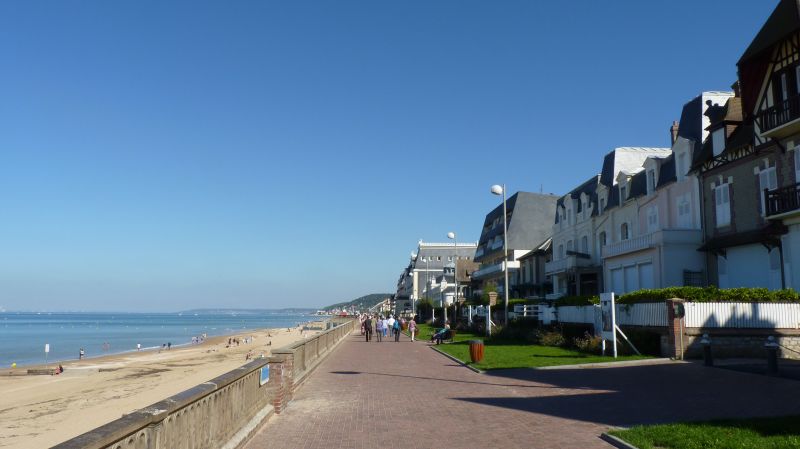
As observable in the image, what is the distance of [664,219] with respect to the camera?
1247 inches

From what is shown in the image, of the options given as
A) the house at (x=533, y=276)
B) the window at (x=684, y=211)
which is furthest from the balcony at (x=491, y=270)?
the window at (x=684, y=211)

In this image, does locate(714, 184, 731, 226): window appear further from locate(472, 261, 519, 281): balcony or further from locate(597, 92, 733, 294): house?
locate(472, 261, 519, 281): balcony

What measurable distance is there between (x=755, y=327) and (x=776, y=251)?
533 cm

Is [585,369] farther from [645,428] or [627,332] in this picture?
[645,428]

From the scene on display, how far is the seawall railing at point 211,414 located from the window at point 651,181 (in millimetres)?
24479

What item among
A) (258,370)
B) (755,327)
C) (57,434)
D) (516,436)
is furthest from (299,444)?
(755,327)

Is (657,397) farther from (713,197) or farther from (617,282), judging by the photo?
(617,282)

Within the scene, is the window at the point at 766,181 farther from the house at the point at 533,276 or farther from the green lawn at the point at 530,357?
the house at the point at 533,276

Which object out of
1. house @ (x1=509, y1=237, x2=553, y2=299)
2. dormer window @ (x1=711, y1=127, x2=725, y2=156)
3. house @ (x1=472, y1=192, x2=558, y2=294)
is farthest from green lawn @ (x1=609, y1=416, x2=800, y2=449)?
house @ (x1=472, y1=192, x2=558, y2=294)

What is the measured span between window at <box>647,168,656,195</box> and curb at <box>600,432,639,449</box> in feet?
85.7

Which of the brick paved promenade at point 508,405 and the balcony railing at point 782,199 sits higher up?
the balcony railing at point 782,199

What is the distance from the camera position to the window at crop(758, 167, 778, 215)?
23344 millimetres

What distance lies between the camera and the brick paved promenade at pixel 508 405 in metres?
9.41

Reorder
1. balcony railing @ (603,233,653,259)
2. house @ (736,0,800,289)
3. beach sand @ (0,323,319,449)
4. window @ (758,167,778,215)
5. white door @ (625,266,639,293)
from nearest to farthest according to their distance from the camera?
beach sand @ (0,323,319,449) < house @ (736,0,800,289) < window @ (758,167,778,215) < balcony railing @ (603,233,653,259) < white door @ (625,266,639,293)
